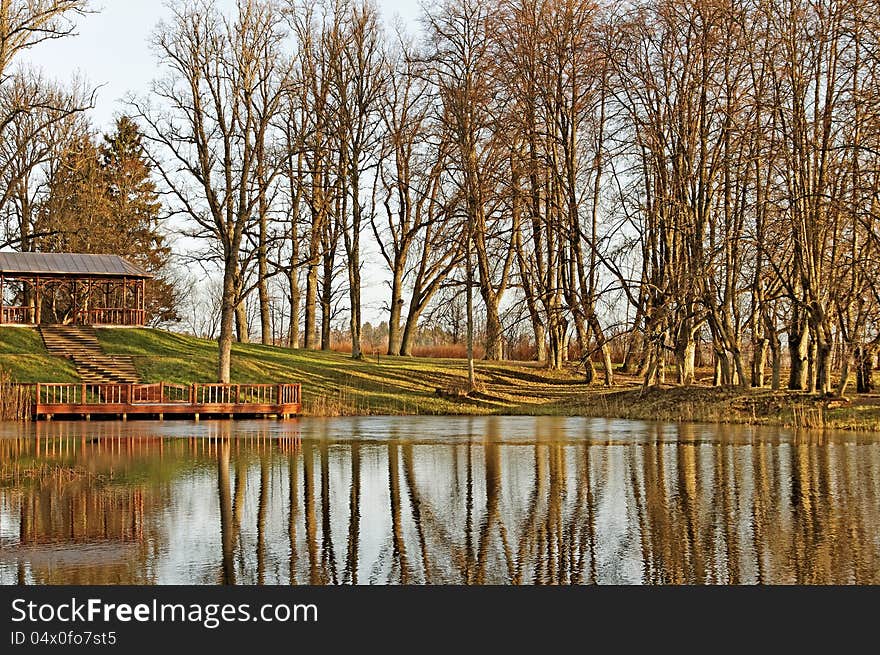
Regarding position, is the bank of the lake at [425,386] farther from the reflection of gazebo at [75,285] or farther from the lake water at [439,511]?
the lake water at [439,511]

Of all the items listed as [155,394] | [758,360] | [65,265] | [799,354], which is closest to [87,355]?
[65,265]

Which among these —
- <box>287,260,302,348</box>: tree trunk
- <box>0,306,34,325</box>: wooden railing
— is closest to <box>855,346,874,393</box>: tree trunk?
<box>287,260,302,348</box>: tree trunk

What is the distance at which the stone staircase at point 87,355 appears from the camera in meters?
42.1

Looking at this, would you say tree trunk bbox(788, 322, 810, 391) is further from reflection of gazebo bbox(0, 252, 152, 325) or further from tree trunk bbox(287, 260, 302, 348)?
reflection of gazebo bbox(0, 252, 152, 325)

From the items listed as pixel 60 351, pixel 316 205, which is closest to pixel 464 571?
pixel 60 351

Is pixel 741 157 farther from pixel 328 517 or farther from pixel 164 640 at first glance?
pixel 164 640

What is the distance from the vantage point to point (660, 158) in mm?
38344

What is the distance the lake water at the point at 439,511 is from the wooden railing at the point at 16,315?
25.3 meters

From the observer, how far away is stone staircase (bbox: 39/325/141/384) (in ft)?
138

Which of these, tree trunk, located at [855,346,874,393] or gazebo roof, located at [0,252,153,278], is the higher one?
gazebo roof, located at [0,252,153,278]

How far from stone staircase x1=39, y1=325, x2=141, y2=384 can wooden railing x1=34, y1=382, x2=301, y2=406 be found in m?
1.96

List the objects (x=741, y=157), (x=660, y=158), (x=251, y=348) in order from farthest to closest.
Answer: (x=251, y=348), (x=660, y=158), (x=741, y=157)

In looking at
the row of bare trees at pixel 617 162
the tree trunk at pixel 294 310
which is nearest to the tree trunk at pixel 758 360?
the row of bare trees at pixel 617 162

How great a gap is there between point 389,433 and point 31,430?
10015mm
